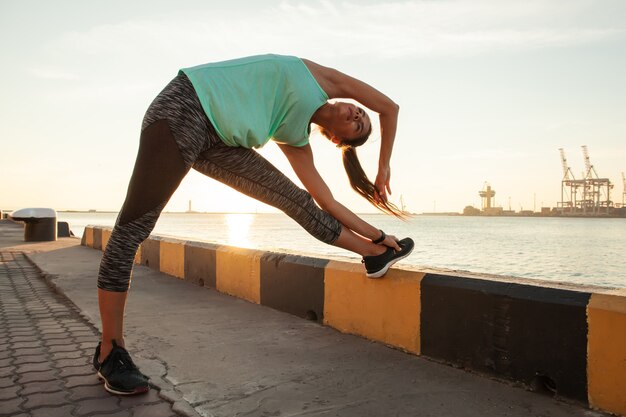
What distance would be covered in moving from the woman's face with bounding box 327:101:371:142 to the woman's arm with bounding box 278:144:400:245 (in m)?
0.25

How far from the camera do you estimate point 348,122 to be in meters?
2.39

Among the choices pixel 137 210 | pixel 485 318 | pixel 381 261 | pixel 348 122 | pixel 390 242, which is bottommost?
pixel 485 318

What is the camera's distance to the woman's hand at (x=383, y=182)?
270cm

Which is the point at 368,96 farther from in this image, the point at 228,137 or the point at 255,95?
the point at 228,137

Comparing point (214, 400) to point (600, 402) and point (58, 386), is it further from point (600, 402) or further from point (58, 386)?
point (600, 402)

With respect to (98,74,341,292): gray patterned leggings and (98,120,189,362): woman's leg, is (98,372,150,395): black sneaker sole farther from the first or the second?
(98,74,341,292): gray patterned leggings

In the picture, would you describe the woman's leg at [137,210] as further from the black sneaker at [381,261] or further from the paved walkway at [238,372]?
the black sneaker at [381,261]

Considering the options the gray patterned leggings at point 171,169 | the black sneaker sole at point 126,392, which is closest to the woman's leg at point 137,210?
the gray patterned leggings at point 171,169

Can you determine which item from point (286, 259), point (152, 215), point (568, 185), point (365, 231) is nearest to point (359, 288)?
point (365, 231)

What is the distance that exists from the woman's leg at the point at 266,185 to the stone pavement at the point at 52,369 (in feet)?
3.26

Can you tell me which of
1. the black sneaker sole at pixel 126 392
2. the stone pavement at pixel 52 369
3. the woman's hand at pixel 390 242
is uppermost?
the woman's hand at pixel 390 242

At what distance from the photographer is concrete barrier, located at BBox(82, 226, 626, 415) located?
1.93 meters

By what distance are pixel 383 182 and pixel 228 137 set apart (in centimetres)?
100

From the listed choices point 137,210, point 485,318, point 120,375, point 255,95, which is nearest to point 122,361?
point 120,375
